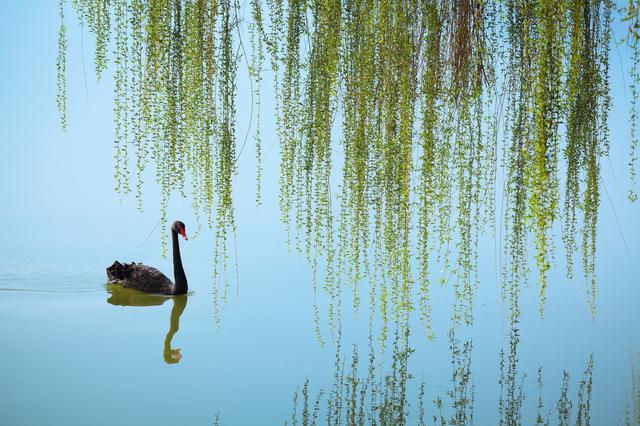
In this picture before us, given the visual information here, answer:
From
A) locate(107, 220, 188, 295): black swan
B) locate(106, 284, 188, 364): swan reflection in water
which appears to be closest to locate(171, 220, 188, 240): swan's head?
locate(107, 220, 188, 295): black swan

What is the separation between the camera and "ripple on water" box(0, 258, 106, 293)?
746 cm

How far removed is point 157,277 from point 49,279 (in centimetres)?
152

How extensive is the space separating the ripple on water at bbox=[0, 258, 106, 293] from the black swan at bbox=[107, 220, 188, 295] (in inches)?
14.5

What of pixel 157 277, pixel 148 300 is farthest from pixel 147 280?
pixel 148 300

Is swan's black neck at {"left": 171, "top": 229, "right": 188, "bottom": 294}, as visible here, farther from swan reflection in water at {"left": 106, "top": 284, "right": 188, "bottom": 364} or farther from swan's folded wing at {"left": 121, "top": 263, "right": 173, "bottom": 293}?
swan's folded wing at {"left": 121, "top": 263, "right": 173, "bottom": 293}

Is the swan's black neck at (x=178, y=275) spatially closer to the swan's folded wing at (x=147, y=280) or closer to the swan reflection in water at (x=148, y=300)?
the swan reflection in water at (x=148, y=300)

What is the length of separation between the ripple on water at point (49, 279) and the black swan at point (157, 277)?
0.37m

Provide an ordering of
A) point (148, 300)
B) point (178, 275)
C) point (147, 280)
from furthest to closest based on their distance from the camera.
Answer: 1. point (147, 280)
2. point (178, 275)
3. point (148, 300)

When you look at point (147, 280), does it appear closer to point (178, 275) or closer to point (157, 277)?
point (157, 277)

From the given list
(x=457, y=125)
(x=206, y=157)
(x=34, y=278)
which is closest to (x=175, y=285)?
(x=34, y=278)

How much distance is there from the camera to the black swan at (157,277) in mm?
7180

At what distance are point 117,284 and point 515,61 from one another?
5.59m

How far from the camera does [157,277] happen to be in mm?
7438

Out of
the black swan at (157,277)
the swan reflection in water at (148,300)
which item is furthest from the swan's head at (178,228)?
the swan reflection in water at (148,300)
